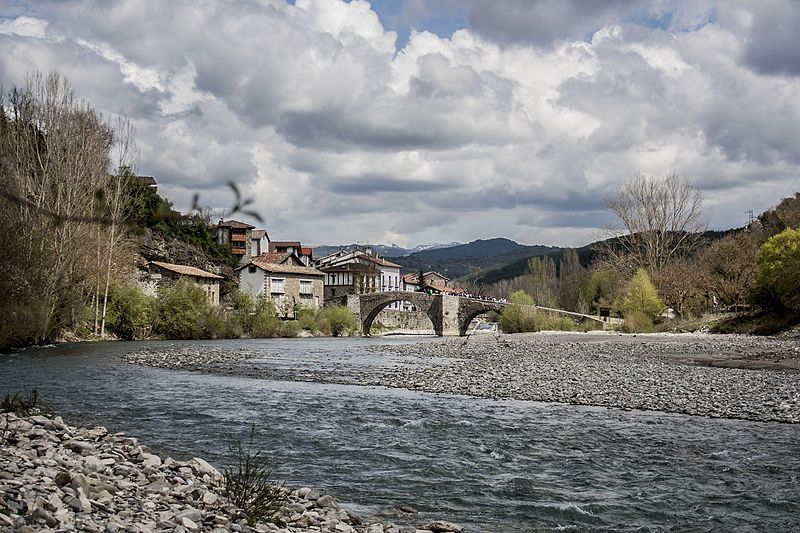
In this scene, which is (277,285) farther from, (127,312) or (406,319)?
(127,312)

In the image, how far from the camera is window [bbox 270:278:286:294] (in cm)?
7856

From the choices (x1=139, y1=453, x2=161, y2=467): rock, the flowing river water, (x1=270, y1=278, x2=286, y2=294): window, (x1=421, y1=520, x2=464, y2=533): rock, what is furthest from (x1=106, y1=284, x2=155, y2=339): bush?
(x1=421, y1=520, x2=464, y2=533): rock

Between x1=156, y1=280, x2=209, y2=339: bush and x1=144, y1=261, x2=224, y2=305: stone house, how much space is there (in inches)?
87.0

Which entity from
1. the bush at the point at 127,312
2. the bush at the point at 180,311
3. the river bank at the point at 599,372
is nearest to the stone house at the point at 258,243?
the bush at the point at 180,311

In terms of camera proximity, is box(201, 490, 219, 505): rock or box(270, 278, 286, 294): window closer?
box(201, 490, 219, 505): rock

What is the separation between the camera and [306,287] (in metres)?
83.2

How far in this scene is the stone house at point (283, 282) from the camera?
7725 cm

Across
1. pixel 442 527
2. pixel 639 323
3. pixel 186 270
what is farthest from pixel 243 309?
pixel 442 527

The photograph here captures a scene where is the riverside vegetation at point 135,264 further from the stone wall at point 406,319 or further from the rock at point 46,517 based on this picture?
the stone wall at point 406,319

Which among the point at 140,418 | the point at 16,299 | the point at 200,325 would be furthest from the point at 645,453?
the point at 200,325

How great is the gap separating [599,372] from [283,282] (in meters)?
58.1

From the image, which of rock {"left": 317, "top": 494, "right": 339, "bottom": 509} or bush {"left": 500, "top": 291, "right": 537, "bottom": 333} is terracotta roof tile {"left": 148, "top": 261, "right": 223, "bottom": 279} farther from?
rock {"left": 317, "top": 494, "right": 339, "bottom": 509}

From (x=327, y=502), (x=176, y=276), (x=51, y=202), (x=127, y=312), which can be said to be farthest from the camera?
(x=176, y=276)

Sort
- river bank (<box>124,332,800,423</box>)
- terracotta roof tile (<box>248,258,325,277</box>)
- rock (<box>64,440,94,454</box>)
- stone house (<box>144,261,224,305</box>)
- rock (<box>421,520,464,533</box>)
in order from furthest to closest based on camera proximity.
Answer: terracotta roof tile (<box>248,258,325,277</box>) → stone house (<box>144,261,224,305</box>) → river bank (<box>124,332,800,423</box>) → rock (<box>64,440,94,454</box>) → rock (<box>421,520,464,533</box>)
